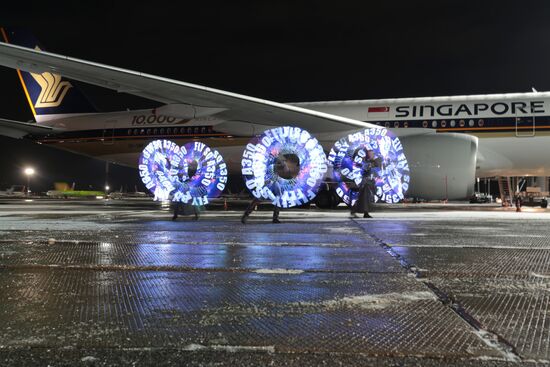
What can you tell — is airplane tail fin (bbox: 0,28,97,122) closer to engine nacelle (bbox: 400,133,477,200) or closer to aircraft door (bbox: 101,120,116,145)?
aircraft door (bbox: 101,120,116,145)

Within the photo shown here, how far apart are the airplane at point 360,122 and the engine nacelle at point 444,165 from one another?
0.03 metres

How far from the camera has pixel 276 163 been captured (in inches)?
428

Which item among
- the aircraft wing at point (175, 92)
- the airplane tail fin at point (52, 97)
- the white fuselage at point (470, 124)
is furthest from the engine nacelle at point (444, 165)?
the airplane tail fin at point (52, 97)

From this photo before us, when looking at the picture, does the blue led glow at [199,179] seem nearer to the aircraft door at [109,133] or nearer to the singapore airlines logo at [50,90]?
the aircraft door at [109,133]

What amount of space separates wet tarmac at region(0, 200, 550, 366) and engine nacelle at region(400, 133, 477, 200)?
25.6 feet

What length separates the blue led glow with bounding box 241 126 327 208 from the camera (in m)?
10.5

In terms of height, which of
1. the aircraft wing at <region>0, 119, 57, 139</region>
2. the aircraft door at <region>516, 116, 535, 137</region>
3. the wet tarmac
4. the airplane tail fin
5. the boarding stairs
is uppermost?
the airplane tail fin

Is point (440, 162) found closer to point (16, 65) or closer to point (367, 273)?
point (367, 273)

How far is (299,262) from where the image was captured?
4.94m

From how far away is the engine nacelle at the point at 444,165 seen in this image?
1385 centimetres

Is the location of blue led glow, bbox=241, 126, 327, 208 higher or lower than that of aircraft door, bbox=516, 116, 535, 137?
lower

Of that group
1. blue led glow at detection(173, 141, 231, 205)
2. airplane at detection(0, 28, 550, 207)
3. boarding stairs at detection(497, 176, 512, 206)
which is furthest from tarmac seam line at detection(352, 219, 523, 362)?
boarding stairs at detection(497, 176, 512, 206)

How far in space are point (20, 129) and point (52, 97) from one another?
2.57 meters

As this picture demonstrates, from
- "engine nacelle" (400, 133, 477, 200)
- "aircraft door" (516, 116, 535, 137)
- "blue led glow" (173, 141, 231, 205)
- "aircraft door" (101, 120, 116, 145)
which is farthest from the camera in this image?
"aircraft door" (101, 120, 116, 145)
